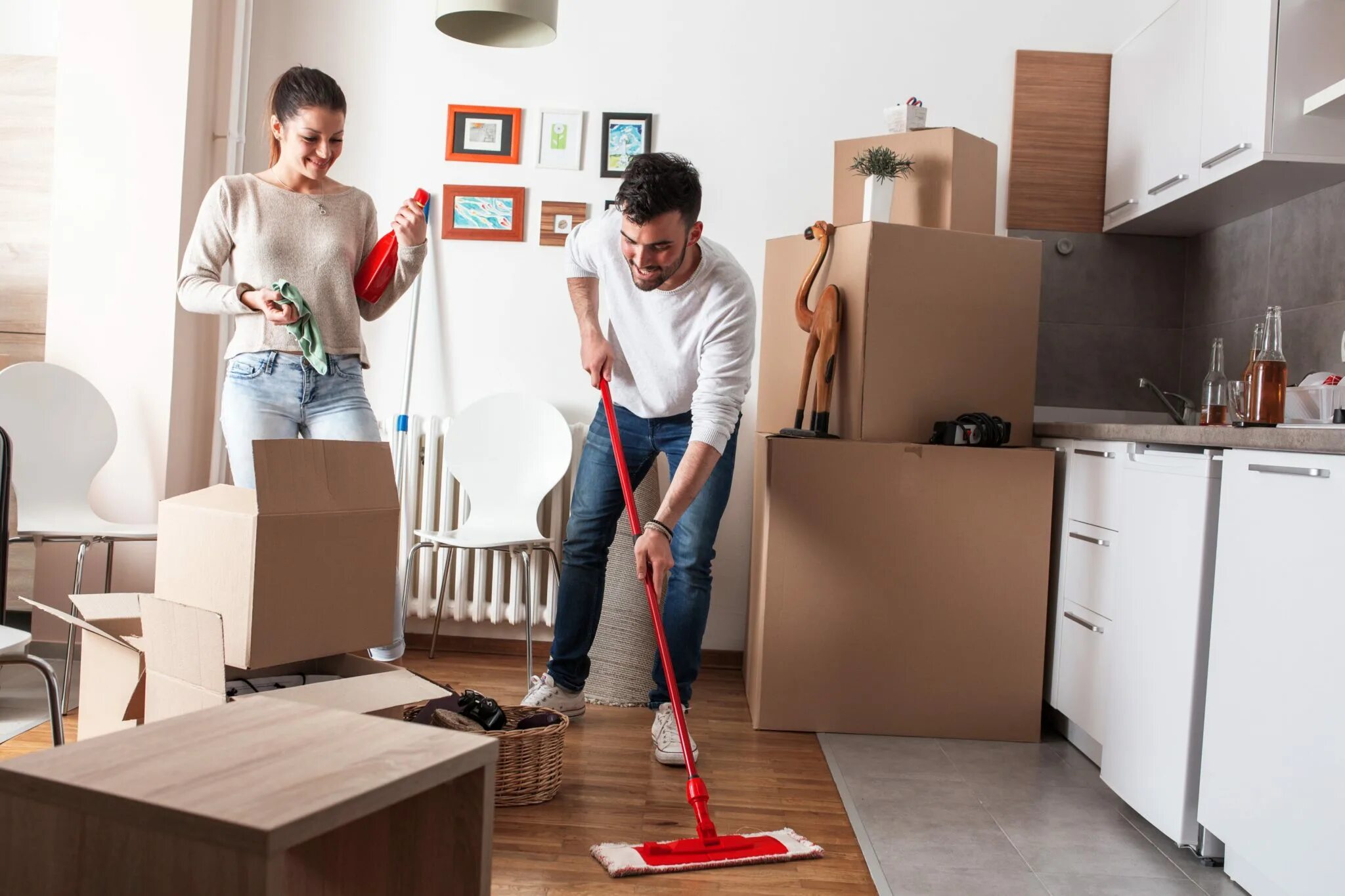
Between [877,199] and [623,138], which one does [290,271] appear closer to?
[623,138]

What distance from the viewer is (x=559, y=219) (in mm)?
3344

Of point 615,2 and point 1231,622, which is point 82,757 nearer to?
point 1231,622

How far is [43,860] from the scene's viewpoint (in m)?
0.83

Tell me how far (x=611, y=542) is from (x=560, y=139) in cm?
138

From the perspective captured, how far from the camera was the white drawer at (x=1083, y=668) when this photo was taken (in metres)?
2.36

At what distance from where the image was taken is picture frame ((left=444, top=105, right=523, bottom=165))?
3.34 m

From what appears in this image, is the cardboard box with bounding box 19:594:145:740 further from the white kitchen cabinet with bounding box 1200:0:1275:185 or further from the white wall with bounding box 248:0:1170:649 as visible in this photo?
the white kitchen cabinet with bounding box 1200:0:1275:185

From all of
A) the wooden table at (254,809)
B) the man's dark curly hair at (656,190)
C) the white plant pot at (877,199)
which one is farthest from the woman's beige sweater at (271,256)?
the wooden table at (254,809)

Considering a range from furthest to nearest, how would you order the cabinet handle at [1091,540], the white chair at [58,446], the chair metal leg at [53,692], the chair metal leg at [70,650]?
the white chair at [58,446] < the chair metal leg at [70,650] < the cabinet handle at [1091,540] < the chair metal leg at [53,692]

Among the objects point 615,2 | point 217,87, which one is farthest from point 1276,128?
point 217,87

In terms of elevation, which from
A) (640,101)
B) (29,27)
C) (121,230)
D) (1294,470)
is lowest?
(1294,470)

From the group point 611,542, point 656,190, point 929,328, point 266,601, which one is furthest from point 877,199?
point 266,601

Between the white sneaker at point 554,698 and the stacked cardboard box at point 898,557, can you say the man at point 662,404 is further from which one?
the stacked cardboard box at point 898,557

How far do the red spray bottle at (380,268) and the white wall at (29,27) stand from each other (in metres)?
1.72
